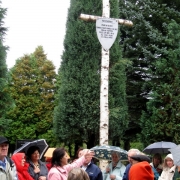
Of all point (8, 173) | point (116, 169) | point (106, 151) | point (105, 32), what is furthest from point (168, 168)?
point (105, 32)

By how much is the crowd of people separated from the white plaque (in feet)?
12.5

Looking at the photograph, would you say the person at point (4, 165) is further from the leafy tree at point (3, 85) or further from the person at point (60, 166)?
the leafy tree at point (3, 85)

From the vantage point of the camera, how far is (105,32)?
8.78m

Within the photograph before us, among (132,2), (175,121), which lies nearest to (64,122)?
(175,121)

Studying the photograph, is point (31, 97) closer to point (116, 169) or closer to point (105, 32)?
point (105, 32)

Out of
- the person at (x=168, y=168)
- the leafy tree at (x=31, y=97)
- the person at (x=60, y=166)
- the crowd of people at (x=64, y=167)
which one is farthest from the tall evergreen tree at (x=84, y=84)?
the leafy tree at (x=31, y=97)

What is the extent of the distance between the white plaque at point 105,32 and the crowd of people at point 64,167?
380 cm

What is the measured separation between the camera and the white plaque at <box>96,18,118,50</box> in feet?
28.7

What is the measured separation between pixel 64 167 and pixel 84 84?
8823 millimetres

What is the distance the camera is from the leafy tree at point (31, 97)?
28.0 m

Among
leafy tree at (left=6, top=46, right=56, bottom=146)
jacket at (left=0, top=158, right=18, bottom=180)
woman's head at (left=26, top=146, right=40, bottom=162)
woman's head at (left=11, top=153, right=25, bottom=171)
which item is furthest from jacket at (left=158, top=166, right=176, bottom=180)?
leafy tree at (left=6, top=46, right=56, bottom=146)

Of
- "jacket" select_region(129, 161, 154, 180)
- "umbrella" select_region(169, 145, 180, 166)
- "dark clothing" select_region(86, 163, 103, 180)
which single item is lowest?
"dark clothing" select_region(86, 163, 103, 180)

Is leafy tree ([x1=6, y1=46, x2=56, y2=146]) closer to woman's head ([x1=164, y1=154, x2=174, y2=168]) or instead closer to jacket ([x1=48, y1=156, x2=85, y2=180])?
woman's head ([x1=164, y1=154, x2=174, y2=168])

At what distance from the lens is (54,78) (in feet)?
101
